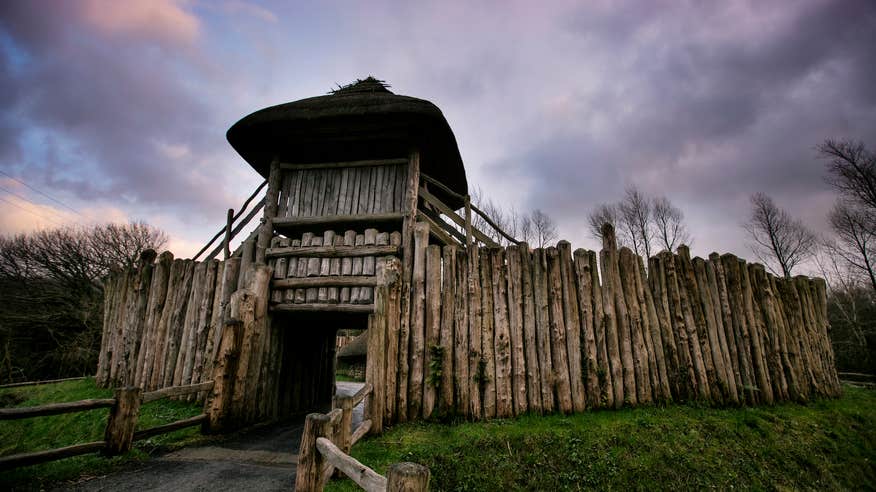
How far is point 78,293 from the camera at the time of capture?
739 inches

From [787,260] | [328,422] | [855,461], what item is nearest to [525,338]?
[328,422]

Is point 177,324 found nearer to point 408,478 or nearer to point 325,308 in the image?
point 325,308

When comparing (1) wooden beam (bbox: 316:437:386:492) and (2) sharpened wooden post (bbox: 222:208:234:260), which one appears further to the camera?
(2) sharpened wooden post (bbox: 222:208:234:260)

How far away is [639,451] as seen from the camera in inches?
173

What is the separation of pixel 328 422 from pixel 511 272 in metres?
3.80

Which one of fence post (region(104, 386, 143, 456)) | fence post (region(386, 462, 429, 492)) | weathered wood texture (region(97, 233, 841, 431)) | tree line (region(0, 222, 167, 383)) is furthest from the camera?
tree line (region(0, 222, 167, 383))

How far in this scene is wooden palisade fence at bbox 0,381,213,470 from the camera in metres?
3.77

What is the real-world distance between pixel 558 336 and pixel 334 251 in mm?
4386

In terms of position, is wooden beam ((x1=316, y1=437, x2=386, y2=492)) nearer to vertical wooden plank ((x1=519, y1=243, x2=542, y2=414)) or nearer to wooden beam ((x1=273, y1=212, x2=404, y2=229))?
vertical wooden plank ((x1=519, y1=243, x2=542, y2=414))

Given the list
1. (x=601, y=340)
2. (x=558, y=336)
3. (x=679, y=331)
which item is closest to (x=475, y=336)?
(x=558, y=336)

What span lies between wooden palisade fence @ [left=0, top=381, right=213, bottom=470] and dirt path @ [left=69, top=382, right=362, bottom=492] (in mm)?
431

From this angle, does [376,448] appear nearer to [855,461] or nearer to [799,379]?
[855,461]

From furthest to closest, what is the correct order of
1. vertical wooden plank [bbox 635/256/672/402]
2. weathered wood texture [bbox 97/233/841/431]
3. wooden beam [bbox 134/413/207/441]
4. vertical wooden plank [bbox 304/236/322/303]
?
vertical wooden plank [bbox 304/236/322/303], vertical wooden plank [bbox 635/256/672/402], weathered wood texture [bbox 97/233/841/431], wooden beam [bbox 134/413/207/441]

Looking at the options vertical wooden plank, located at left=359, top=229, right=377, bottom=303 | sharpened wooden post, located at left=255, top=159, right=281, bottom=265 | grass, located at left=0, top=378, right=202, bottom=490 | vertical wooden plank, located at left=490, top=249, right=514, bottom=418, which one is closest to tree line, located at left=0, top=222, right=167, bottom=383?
grass, located at left=0, top=378, right=202, bottom=490
